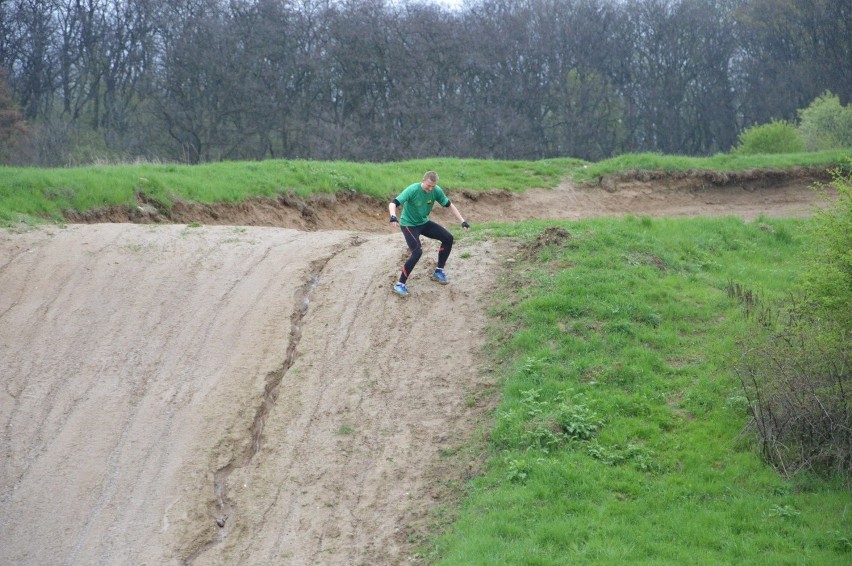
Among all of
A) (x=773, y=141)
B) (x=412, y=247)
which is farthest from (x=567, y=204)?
(x=773, y=141)

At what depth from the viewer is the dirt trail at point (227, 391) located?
9.24m

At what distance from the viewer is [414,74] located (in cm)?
4619

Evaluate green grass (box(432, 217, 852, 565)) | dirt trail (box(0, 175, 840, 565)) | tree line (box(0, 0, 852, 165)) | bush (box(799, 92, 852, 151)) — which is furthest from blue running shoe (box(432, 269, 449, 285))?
tree line (box(0, 0, 852, 165))

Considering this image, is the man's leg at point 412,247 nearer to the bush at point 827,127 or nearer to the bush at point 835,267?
the bush at point 835,267

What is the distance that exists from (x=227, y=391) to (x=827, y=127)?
89.9ft

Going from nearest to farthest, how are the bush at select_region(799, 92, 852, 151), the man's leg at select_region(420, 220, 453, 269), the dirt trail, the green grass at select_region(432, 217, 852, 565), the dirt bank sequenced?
the green grass at select_region(432, 217, 852, 565) → the dirt trail → the man's leg at select_region(420, 220, 453, 269) → the dirt bank → the bush at select_region(799, 92, 852, 151)

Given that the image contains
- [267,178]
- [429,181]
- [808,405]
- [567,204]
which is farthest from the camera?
[567,204]

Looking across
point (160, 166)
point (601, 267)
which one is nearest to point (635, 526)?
point (601, 267)

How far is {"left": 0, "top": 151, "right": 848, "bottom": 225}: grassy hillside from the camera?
15.8 m

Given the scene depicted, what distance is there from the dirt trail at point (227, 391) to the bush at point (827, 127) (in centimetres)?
2048

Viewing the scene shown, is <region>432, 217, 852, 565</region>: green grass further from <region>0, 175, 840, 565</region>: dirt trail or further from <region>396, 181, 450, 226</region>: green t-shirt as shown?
<region>396, 181, 450, 226</region>: green t-shirt

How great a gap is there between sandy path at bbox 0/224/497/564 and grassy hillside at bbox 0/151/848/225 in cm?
142

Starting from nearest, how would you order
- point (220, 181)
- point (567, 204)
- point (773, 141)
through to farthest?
point (220, 181) → point (567, 204) → point (773, 141)

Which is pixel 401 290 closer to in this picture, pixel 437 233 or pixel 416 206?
pixel 437 233
